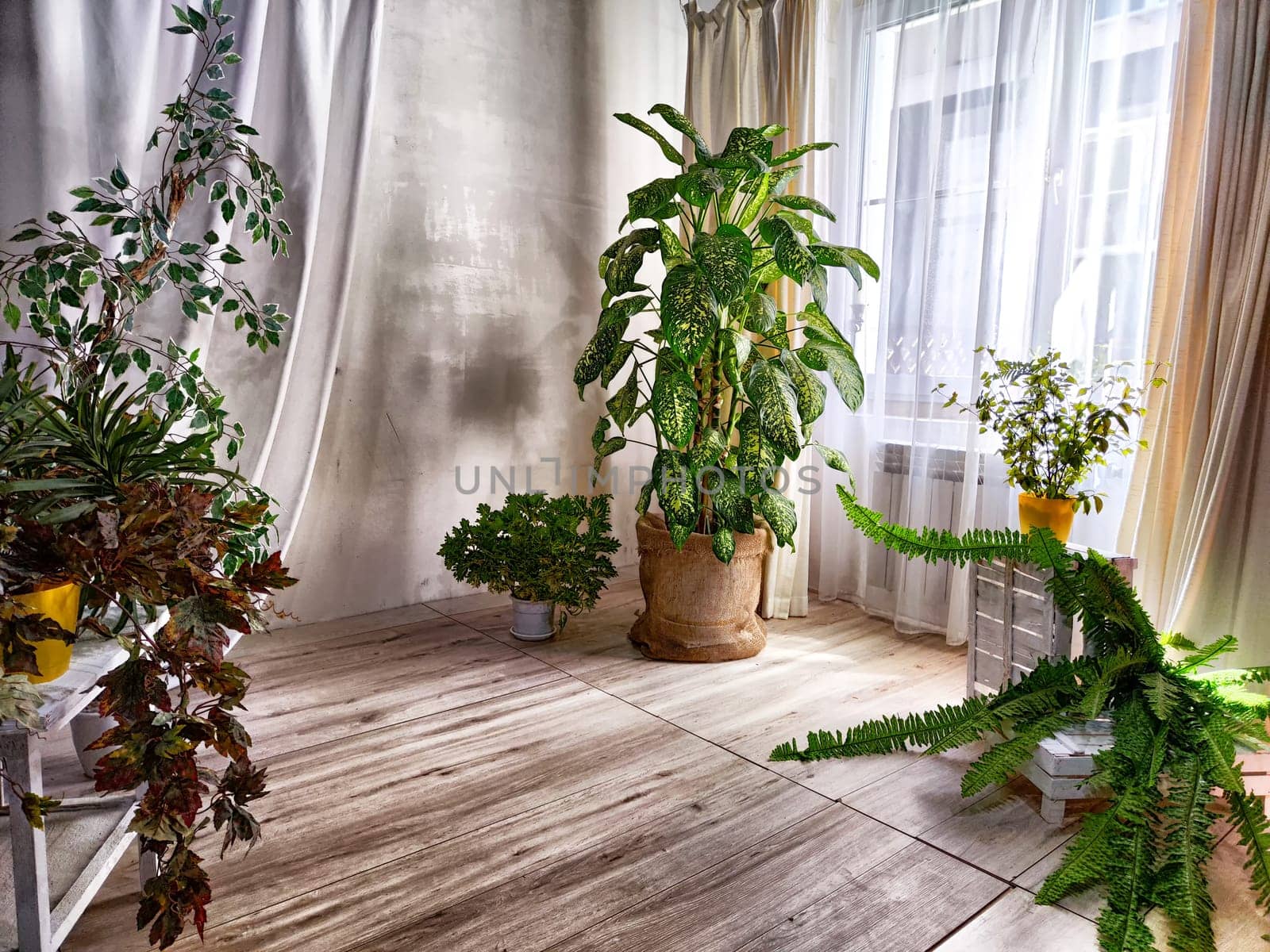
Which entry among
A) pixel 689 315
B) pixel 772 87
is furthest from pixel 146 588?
pixel 772 87

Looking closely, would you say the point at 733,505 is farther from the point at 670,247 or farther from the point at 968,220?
the point at 968,220

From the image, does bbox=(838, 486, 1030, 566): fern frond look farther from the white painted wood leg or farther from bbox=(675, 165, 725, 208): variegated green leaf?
the white painted wood leg

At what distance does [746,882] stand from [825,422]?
1870 millimetres

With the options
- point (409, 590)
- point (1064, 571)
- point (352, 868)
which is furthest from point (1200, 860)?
point (409, 590)

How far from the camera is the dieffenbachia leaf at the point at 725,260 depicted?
225 cm

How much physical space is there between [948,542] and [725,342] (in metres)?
0.87

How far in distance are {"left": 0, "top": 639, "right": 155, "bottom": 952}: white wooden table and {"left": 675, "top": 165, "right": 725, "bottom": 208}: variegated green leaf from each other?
1.73 meters

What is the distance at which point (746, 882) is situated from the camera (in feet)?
5.20

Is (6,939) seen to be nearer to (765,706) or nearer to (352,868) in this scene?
(352,868)

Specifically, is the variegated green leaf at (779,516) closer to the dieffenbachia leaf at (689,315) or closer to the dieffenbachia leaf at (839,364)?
the dieffenbachia leaf at (839,364)

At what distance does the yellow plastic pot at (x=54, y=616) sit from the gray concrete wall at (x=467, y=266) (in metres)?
1.74

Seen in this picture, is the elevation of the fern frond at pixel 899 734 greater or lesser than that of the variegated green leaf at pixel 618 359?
lesser

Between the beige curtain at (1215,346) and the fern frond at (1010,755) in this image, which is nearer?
the fern frond at (1010,755)

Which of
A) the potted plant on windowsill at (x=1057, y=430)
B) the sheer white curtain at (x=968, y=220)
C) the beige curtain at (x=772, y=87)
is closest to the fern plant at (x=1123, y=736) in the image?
the potted plant on windowsill at (x=1057, y=430)
